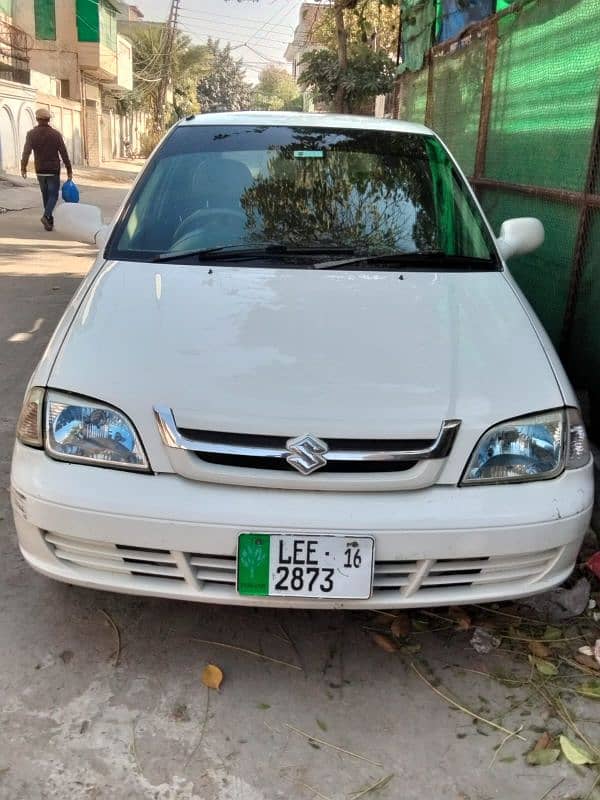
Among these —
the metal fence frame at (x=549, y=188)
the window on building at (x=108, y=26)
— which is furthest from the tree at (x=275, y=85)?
the metal fence frame at (x=549, y=188)

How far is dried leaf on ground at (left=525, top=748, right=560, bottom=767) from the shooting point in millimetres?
2055

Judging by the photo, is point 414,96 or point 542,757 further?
point 414,96

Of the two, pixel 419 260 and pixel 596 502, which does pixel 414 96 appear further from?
pixel 596 502

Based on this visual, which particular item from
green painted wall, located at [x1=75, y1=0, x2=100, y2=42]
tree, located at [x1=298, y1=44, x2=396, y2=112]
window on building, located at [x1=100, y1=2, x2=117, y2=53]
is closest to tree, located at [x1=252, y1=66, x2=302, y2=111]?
window on building, located at [x1=100, y1=2, x2=117, y2=53]

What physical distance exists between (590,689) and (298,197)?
85.9 inches

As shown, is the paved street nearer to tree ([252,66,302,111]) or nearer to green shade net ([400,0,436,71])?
green shade net ([400,0,436,71])

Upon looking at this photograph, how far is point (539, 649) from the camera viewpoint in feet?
8.25

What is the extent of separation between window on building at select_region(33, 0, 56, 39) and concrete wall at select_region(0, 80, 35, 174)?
31.4ft

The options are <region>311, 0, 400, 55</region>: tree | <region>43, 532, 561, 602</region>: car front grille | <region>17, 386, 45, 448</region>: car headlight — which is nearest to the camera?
<region>43, 532, 561, 602</region>: car front grille

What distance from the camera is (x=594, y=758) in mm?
2066

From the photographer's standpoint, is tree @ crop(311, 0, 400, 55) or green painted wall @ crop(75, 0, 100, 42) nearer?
tree @ crop(311, 0, 400, 55)

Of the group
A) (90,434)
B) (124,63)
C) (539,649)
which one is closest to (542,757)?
(539,649)

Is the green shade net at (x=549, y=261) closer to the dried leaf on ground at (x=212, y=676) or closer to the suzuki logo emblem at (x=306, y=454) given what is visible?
the suzuki logo emblem at (x=306, y=454)

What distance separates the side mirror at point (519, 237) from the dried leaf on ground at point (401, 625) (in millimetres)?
1639
